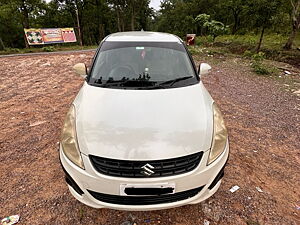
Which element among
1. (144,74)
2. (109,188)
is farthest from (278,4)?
(109,188)

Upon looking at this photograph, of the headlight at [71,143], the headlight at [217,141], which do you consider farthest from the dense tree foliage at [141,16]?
the headlight at [71,143]

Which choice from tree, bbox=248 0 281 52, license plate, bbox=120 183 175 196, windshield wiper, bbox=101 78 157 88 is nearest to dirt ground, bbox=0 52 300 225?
license plate, bbox=120 183 175 196

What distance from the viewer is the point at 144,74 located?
7.72ft

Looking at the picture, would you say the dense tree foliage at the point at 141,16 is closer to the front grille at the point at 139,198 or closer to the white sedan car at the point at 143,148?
the white sedan car at the point at 143,148

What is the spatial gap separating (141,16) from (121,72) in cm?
3392

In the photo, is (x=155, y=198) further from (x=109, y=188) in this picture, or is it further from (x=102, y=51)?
(x=102, y=51)

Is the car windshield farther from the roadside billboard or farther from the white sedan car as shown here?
the roadside billboard

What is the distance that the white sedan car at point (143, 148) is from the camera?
1421 mm

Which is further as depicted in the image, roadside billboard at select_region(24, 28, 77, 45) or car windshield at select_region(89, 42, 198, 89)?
roadside billboard at select_region(24, 28, 77, 45)

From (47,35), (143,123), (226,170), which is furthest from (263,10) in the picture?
(47,35)

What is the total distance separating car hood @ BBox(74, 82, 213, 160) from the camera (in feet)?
4.75

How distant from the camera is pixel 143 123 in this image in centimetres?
161

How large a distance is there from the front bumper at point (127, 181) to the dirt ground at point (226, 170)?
0.42m

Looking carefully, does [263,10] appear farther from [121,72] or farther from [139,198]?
[139,198]
